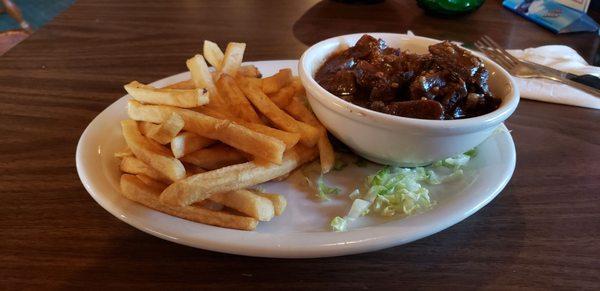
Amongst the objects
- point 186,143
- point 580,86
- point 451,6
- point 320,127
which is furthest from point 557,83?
point 186,143

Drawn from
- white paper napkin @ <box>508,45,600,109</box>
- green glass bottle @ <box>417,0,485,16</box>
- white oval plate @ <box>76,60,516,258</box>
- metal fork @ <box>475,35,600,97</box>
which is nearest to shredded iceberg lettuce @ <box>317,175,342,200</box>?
white oval plate @ <box>76,60,516,258</box>

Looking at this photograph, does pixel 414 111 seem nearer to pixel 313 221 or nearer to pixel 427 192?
pixel 427 192

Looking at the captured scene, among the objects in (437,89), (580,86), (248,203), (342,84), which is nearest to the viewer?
(248,203)

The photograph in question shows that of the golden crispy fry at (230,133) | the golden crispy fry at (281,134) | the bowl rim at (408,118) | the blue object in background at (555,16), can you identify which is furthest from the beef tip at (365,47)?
the blue object in background at (555,16)

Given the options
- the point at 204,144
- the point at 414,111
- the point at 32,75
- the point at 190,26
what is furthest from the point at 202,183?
the point at 190,26

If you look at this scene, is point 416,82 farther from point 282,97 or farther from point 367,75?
point 282,97

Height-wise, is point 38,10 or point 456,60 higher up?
point 456,60
